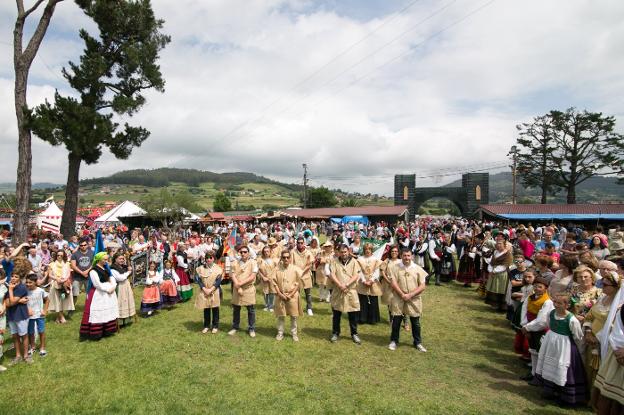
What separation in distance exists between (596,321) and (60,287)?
10824mm

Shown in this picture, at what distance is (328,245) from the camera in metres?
9.56

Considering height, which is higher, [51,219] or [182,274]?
[51,219]

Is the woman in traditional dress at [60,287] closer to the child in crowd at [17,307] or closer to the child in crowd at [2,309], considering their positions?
the child in crowd at [2,309]

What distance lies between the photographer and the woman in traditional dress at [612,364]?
371 centimetres

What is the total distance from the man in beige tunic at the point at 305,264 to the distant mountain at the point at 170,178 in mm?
157090

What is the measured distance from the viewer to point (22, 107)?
12727 mm

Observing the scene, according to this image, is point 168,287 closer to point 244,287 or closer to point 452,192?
point 244,287

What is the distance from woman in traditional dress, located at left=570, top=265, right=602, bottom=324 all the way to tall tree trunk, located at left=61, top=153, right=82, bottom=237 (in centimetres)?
1920

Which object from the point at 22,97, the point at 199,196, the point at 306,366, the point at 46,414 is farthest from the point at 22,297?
the point at 199,196

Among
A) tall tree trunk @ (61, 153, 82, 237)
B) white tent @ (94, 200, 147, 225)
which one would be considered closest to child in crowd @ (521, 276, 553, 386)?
tall tree trunk @ (61, 153, 82, 237)

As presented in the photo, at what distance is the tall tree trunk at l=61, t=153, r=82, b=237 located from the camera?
55.1 ft

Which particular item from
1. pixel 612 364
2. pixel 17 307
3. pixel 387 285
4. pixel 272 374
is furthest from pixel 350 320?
pixel 17 307

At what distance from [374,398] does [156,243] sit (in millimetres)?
9637

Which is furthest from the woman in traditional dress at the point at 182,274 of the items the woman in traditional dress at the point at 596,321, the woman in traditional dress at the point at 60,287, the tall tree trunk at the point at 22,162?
the woman in traditional dress at the point at 596,321
